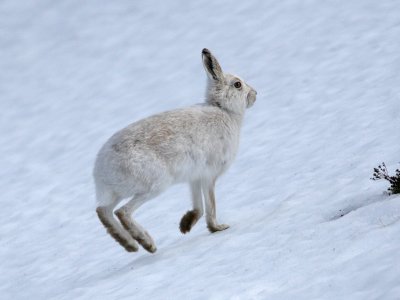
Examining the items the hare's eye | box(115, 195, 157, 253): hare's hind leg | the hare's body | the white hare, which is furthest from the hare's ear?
box(115, 195, 157, 253): hare's hind leg

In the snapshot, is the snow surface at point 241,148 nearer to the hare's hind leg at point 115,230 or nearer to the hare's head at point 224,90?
the hare's hind leg at point 115,230

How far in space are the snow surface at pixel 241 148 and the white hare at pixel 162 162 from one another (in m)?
0.38

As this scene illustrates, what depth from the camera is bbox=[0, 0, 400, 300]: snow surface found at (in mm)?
5906

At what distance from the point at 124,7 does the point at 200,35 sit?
3.33m

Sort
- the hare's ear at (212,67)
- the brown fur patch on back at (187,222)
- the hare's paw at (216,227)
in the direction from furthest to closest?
the hare's ear at (212,67) → the hare's paw at (216,227) → the brown fur patch on back at (187,222)

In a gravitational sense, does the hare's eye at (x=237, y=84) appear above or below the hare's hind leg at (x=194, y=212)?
above

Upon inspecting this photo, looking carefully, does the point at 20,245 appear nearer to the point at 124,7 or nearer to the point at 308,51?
the point at 308,51

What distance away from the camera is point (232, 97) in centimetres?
819

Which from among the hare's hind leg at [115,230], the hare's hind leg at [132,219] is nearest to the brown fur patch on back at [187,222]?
the hare's hind leg at [132,219]

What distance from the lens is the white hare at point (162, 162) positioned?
6973 millimetres

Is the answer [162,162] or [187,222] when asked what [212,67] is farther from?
[187,222]

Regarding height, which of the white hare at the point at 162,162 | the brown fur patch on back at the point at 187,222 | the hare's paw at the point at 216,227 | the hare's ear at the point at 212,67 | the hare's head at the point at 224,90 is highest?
the hare's ear at the point at 212,67

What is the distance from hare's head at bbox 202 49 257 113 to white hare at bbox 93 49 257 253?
0.02 metres

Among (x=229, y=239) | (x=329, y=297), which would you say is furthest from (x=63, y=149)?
(x=329, y=297)
